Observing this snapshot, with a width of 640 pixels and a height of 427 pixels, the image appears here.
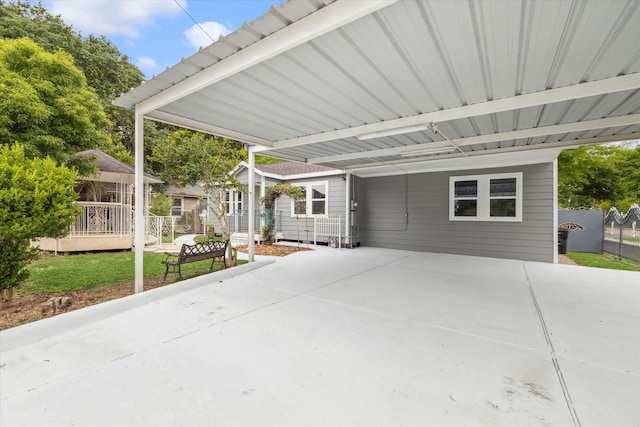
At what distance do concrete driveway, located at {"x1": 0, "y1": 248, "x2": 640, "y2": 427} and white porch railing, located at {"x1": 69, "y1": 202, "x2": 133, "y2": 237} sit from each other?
579 centimetres

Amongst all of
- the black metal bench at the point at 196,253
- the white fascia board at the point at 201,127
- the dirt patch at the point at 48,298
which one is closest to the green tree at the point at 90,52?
the white fascia board at the point at 201,127

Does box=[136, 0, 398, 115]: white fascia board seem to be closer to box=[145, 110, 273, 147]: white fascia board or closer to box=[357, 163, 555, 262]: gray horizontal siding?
box=[145, 110, 273, 147]: white fascia board

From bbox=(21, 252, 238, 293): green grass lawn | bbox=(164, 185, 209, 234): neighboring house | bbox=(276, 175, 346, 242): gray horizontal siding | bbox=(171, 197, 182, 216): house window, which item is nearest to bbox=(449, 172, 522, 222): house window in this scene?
bbox=(276, 175, 346, 242): gray horizontal siding

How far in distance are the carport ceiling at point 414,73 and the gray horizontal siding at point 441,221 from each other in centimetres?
217

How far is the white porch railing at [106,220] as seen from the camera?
809cm

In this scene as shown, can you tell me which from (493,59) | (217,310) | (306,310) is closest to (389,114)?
(493,59)

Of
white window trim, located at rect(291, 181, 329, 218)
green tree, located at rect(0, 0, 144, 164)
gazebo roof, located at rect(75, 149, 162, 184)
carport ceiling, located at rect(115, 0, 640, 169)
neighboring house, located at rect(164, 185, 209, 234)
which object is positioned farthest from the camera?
neighboring house, located at rect(164, 185, 209, 234)

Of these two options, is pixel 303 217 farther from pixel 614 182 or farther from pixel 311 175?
pixel 614 182

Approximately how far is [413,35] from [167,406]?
337 cm

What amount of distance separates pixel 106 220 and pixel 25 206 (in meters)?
6.40

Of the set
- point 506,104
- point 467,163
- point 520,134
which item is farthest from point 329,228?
point 506,104

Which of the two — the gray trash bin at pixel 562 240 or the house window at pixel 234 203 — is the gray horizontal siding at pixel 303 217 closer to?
the house window at pixel 234 203

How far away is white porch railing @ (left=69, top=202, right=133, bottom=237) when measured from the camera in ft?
26.5

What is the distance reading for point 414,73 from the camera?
3.05 metres
